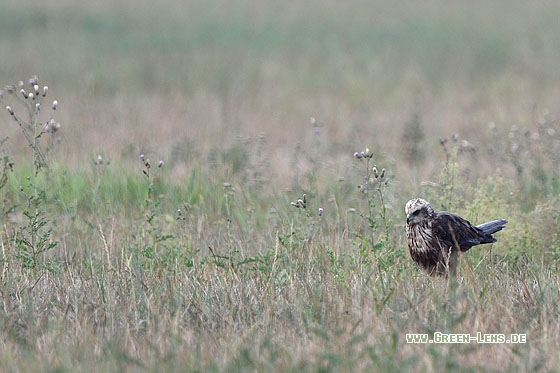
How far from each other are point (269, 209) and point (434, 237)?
2.61 meters

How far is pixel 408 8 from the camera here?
3059 centimetres

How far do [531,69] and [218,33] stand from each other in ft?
28.3

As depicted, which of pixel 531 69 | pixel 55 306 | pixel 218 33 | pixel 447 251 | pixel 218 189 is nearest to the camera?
pixel 55 306

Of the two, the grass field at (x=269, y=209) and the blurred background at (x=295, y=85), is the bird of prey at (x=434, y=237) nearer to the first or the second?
the grass field at (x=269, y=209)

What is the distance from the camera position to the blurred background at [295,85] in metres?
10.3

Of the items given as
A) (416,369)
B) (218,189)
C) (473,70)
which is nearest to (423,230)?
(416,369)

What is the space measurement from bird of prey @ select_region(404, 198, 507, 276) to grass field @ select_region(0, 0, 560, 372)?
0.13 m

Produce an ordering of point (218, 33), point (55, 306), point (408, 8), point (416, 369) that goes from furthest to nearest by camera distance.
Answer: point (408, 8), point (218, 33), point (55, 306), point (416, 369)

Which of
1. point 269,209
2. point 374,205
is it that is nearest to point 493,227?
point 374,205

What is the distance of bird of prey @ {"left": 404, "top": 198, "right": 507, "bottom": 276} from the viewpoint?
5777 mm

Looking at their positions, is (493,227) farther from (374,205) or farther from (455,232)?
(374,205)

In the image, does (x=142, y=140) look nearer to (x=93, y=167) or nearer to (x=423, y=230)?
(x=93, y=167)

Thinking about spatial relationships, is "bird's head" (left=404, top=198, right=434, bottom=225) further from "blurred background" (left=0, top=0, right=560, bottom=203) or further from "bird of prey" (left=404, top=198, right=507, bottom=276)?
"blurred background" (left=0, top=0, right=560, bottom=203)

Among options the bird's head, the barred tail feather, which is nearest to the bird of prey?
the bird's head
